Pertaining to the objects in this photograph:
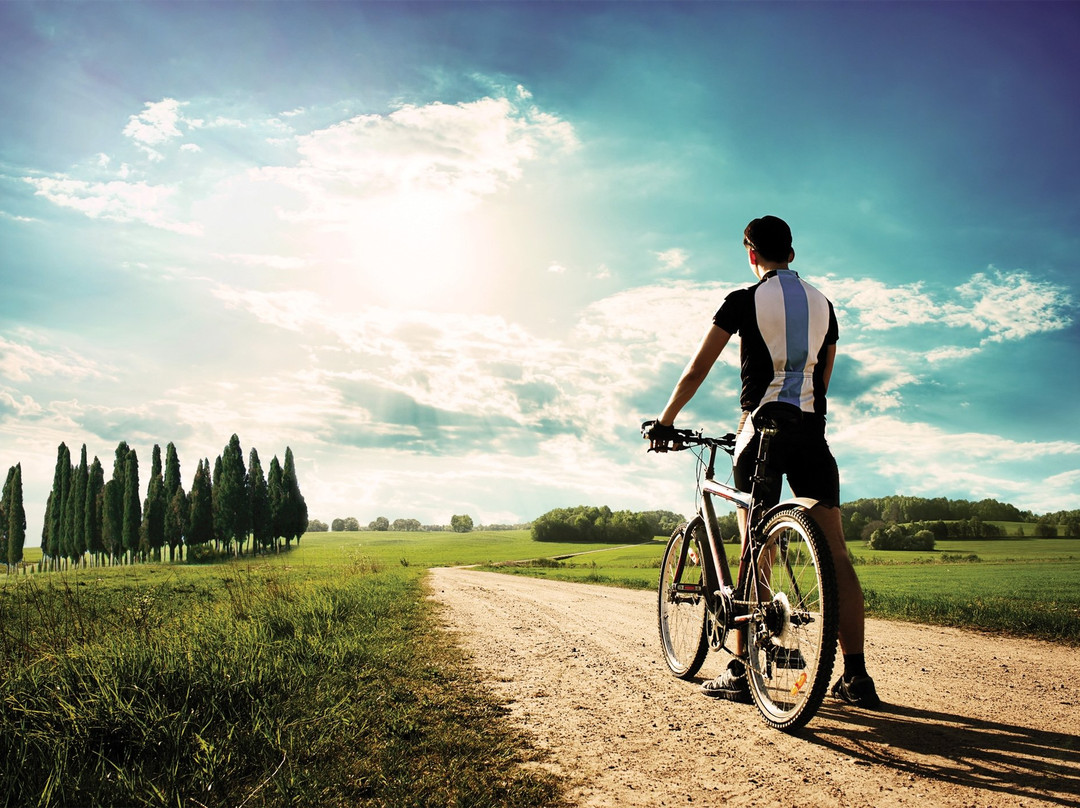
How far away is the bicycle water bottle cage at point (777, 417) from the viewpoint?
3.55m

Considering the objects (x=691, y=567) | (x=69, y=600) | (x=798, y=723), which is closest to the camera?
(x=798, y=723)

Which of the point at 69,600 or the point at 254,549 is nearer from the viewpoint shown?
the point at 69,600

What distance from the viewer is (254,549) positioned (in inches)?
3125

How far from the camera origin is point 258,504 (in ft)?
258

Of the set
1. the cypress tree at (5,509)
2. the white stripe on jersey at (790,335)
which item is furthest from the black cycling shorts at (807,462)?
the cypress tree at (5,509)

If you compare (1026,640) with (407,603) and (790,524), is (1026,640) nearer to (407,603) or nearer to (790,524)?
(790,524)

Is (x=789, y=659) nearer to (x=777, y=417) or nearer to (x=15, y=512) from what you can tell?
(x=777, y=417)

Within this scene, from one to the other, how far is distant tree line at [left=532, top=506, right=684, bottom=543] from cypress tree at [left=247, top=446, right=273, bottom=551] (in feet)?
125

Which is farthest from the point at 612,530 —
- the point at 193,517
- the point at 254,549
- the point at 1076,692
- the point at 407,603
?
the point at 1076,692

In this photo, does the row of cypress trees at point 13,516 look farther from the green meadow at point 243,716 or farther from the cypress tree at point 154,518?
the green meadow at point 243,716

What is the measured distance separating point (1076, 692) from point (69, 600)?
7867 millimetres

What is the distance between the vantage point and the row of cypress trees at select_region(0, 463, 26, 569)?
72875 mm

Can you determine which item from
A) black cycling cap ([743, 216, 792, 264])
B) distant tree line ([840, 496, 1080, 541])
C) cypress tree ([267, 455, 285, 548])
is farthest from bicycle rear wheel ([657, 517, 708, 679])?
cypress tree ([267, 455, 285, 548])

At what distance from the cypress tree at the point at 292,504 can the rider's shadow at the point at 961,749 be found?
8641 cm
